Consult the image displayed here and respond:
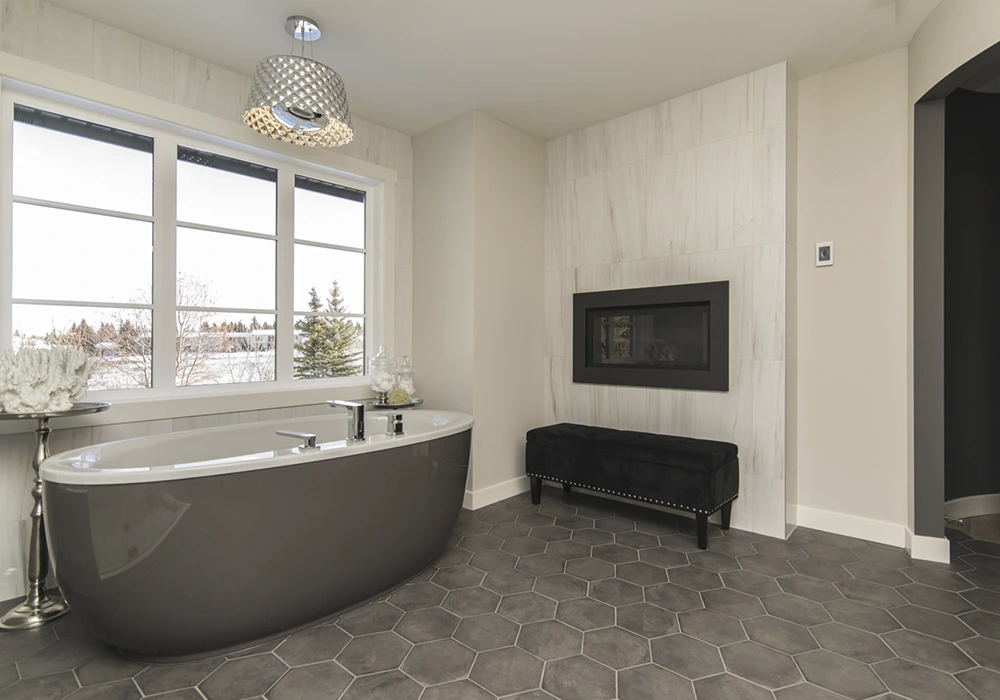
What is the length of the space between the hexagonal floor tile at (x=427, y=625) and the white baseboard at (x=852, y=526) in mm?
2146

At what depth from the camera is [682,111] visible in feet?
10.2

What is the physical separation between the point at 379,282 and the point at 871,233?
2.96m

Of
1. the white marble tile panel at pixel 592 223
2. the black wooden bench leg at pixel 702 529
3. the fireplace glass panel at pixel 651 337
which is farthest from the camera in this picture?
the white marble tile panel at pixel 592 223

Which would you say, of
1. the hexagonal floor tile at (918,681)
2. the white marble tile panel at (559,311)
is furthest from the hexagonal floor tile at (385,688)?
the white marble tile panel at (559,311)

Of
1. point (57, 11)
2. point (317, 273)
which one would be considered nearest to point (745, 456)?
point (317, 273)

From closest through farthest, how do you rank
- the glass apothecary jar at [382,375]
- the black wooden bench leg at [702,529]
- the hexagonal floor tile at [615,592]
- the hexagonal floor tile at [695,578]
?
the hexagonal floor tile at [615,592] < the hexagonal floor tile at [695,578] < the black wooden bench leg at [702,529] < the glass apothecary jar at [382,375]

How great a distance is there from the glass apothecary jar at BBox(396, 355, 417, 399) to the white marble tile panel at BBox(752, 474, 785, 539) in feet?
6.99

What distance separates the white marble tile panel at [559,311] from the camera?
12.1 ft

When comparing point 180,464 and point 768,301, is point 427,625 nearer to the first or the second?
point 180,464

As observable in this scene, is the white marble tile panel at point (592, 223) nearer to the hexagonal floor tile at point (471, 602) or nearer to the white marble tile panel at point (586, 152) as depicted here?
the white marble tile panel at point (586, 152)

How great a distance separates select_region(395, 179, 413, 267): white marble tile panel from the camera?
360cm

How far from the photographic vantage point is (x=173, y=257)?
260 cm

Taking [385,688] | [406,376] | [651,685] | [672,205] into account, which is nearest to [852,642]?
[651,685]

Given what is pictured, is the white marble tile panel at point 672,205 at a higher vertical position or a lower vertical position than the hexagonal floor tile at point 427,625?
higher
